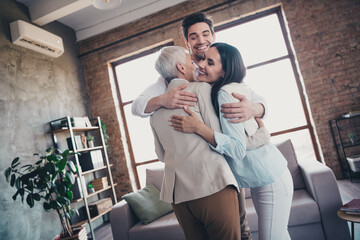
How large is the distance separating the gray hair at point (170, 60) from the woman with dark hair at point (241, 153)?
12cm

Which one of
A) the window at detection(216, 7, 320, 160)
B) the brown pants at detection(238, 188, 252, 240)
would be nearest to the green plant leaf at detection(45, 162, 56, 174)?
the brown pants at detection(238, 188, 252, 240)

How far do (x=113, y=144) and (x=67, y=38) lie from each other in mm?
2443

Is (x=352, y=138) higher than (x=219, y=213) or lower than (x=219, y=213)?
lower

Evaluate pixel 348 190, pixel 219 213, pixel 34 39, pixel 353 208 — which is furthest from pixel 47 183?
pixel 348 190

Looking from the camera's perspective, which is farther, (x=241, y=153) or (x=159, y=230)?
(x=159, y=230)

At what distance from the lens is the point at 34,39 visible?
12.7 ft

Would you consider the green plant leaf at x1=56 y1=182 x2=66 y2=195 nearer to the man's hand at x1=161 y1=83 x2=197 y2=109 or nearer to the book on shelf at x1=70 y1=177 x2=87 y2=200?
the book on shelf at x1=70 y1=177 x2=87 y2=200

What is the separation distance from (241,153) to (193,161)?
0.21 meters

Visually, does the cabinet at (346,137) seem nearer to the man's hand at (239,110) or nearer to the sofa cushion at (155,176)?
the sofa cushion at (155,176)

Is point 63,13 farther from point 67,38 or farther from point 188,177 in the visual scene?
point 188,177

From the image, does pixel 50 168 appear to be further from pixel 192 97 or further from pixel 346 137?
pixel 346 137

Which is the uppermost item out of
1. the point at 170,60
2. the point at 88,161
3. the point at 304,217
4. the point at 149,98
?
the point at 170,60


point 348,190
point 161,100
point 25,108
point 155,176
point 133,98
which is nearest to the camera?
point 161,100

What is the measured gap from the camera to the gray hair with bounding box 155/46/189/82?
125 cm
